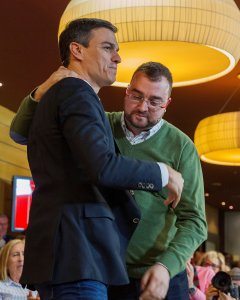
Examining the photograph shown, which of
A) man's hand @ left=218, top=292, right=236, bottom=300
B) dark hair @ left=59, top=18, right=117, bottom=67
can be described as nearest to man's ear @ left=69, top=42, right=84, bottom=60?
dark hair @ left=59, top=18, right=117, bottom=67

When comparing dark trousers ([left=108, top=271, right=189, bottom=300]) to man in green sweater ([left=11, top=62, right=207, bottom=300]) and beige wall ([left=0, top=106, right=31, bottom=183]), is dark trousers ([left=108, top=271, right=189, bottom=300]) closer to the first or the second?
man in green sweater ([left=11, top=62, right=207, bottom=300])

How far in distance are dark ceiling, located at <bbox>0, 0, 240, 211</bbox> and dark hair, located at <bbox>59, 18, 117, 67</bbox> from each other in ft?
11.1

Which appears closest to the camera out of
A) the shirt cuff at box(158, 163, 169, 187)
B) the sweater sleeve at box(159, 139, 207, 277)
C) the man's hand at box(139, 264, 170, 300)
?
the shirt cuff at box(158, 163, 169, 187)

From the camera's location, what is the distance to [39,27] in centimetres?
531

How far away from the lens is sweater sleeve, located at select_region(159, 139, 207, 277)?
1.76m

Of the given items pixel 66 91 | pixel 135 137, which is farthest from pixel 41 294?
pixel 135 137

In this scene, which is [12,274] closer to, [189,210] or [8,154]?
[189,210]

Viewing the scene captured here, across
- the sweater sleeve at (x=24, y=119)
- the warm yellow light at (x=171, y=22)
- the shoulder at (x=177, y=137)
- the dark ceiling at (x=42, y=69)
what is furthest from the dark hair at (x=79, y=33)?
the dark ceiling at (x=42, y=69)

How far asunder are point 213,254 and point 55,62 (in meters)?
2.74

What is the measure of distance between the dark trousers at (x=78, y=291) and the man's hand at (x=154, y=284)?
7.3 inches

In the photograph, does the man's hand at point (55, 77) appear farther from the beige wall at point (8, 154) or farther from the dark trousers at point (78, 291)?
the beige wall at point (8, 154)

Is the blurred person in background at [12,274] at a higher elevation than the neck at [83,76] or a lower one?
lower

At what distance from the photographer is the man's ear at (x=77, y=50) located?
5.02 feet

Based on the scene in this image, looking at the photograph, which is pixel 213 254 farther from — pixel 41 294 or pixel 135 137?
pixel 41 294
